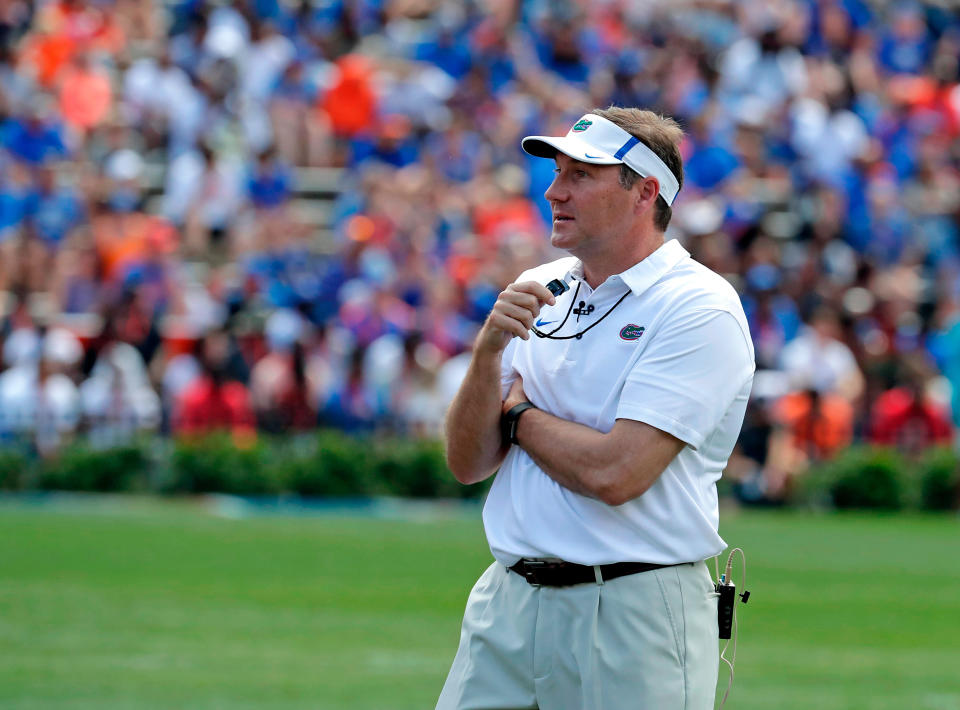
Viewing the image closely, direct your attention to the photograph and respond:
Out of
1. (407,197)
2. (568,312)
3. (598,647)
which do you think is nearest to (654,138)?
(568,312)

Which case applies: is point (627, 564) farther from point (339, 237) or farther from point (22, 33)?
point (22, 33)

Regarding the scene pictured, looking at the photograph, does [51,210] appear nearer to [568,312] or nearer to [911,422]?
[911,422]

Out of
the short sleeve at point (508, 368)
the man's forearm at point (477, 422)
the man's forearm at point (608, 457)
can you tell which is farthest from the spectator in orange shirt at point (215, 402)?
the man's forearm at point (608, 457)

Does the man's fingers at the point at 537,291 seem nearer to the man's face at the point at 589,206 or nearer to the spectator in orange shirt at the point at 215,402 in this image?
the man's face at the point at 589,206

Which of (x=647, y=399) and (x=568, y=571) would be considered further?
(x=568, y=571)

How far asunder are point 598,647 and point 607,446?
0.51 meters

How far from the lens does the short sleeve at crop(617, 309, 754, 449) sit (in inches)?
164

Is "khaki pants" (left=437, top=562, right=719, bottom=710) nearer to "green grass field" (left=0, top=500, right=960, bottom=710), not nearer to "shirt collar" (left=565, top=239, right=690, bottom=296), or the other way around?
"shirt collar" (left=565, top=239, right=690, bottom=296)

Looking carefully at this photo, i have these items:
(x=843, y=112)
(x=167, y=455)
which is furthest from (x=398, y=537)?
(x=843, y=112)

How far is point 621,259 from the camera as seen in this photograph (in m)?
4.40

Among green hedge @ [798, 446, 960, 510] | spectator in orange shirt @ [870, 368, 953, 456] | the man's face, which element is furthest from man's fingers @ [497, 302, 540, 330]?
spectator in orange shirt @ [870, 368, 953, 456]

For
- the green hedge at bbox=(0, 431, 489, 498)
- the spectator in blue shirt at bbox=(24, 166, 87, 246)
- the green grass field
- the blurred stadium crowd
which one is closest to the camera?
the green grass field

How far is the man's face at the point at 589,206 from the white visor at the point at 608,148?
42 millimetres

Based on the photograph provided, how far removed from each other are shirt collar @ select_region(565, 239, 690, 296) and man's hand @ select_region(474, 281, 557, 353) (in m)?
0.25
